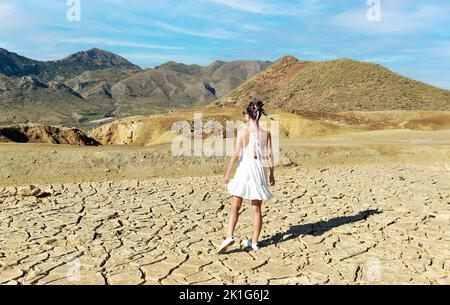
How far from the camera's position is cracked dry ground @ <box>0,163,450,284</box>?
19.9 feet

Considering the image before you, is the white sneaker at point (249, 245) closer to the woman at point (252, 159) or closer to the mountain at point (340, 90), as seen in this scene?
the woman at point (252, 159)

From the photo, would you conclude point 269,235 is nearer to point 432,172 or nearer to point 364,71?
point 432,172

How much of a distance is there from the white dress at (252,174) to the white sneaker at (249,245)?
2.99ft

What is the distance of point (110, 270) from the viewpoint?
610 cm

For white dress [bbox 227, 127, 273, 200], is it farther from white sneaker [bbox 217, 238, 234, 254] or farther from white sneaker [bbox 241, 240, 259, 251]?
white sneaker [bbox 241, 240, 259, 251]

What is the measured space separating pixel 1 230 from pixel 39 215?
114 cm

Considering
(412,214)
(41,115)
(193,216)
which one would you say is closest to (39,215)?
(193,216)

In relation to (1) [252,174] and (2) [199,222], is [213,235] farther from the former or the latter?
(1) [252,174]

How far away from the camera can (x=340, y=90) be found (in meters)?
70.9

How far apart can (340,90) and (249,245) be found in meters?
67.4

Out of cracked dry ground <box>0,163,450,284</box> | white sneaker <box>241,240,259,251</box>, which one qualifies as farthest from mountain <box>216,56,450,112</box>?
white sneaker <box>241,240,259,251</box>

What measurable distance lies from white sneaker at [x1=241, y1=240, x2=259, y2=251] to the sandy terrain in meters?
0.15

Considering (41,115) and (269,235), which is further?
(41,115)

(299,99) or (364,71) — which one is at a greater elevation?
(364,71)
